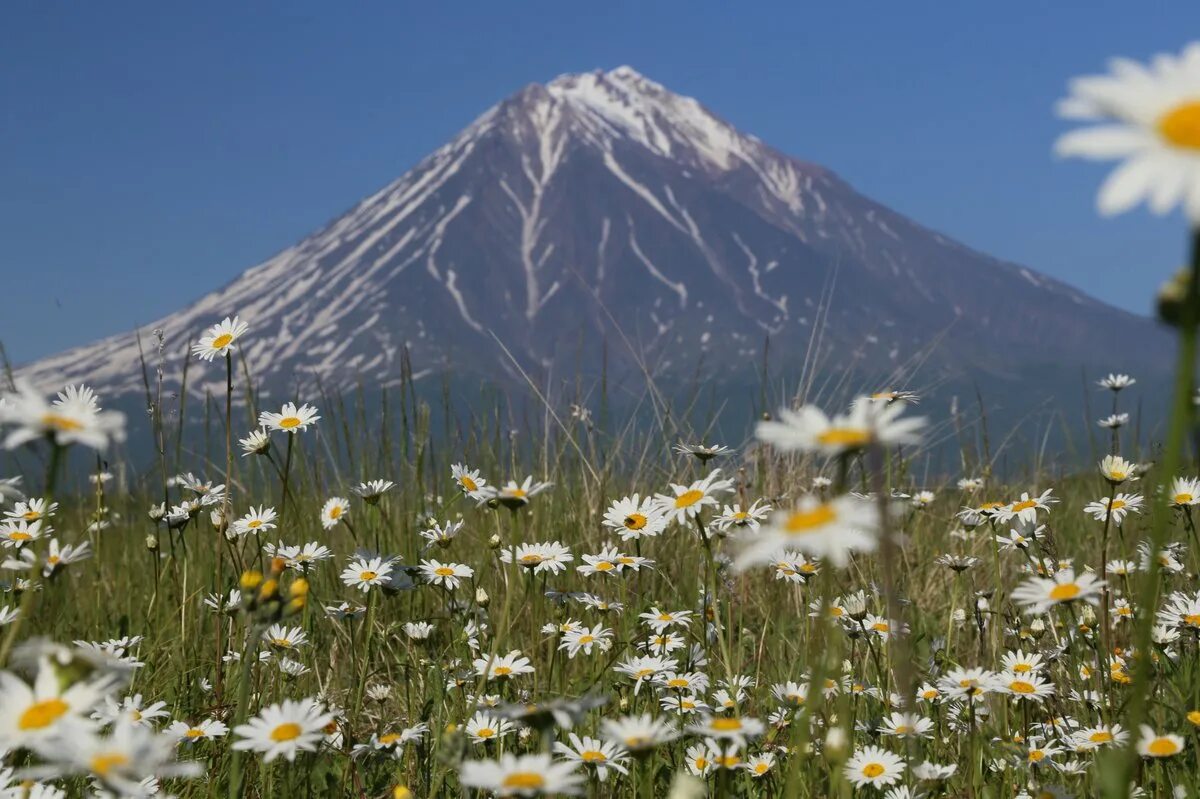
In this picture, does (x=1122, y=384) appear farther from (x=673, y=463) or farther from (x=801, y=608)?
(x=673, y=463)

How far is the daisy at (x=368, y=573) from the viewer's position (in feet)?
8.34

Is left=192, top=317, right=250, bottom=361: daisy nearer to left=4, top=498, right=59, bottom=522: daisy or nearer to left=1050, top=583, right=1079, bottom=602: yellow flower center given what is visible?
left=4, top=498, right=59, bottom=522: daisy

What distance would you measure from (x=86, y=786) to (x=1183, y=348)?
1.99 metres

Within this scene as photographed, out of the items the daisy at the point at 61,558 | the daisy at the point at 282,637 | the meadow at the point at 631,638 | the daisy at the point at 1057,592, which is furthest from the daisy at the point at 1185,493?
the daisy at the point at 61,558

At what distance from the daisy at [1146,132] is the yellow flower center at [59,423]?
101cm

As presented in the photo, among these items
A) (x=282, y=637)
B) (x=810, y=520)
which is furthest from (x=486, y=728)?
(x=810, y=520)

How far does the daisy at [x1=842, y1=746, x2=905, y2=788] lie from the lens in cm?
202

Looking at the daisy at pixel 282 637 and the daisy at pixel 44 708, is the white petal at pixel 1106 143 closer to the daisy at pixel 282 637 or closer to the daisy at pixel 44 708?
the daisy at pixel 44 708

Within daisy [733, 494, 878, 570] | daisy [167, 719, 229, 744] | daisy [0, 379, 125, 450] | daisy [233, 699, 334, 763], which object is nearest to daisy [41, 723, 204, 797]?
daisy [0, 379, 125, 450]

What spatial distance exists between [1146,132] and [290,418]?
7.54 feet

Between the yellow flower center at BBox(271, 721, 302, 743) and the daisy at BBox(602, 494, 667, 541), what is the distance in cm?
106

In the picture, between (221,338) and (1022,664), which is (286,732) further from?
(1022,664)

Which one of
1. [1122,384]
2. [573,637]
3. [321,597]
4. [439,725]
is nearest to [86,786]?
[439,725]

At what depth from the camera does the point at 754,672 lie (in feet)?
10.7
